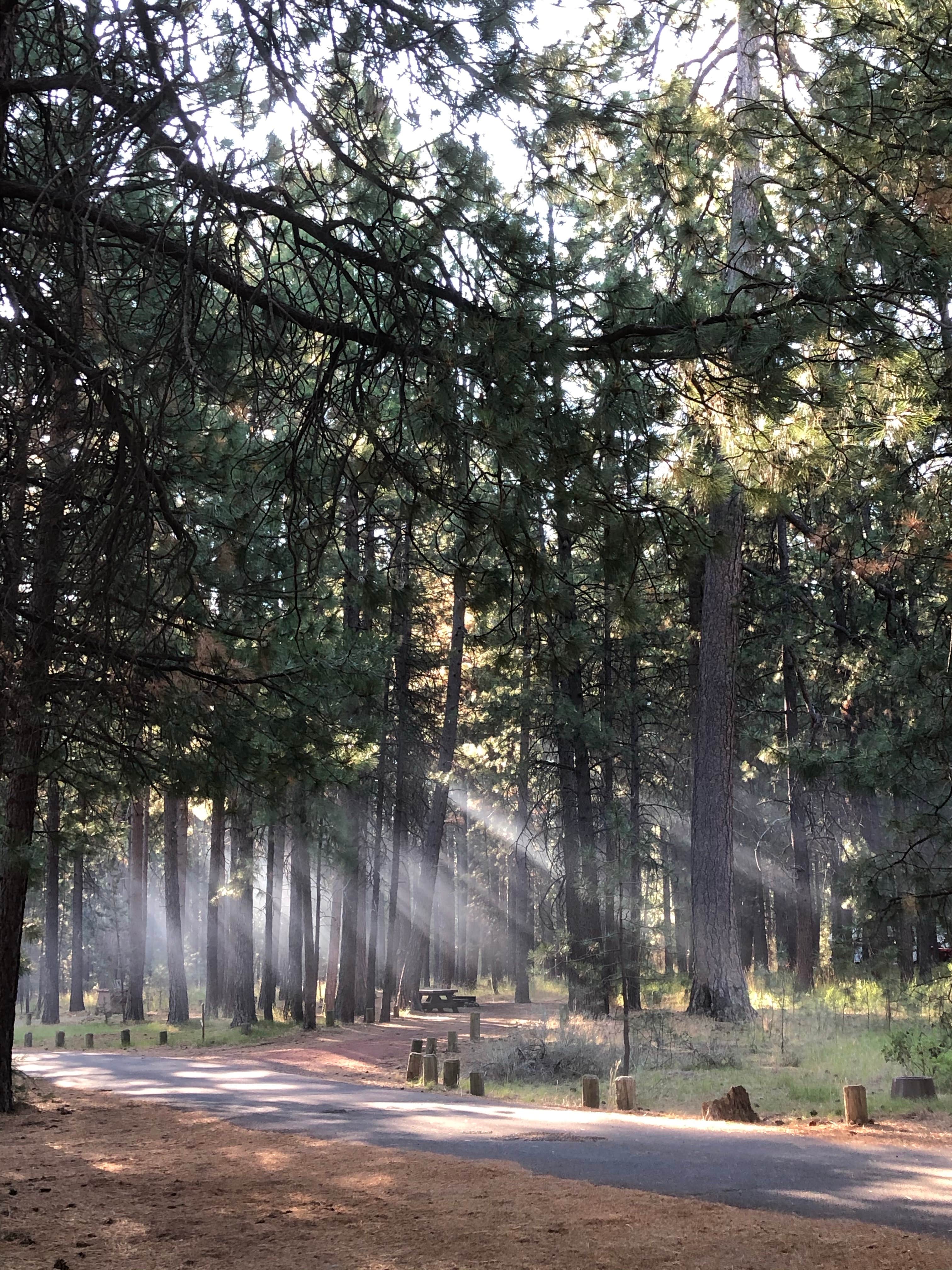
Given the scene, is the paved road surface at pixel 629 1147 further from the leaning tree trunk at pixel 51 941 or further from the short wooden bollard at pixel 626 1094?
the leaning tree trunk at pixel 51 941

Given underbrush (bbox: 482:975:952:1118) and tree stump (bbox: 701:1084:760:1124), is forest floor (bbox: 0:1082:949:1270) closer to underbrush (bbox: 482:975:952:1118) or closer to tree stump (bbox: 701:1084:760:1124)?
tree stump (bbox: 701:1084:760:1124)

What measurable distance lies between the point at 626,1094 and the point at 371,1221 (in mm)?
5887

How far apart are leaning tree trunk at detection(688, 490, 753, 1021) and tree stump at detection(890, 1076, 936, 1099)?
5592mm

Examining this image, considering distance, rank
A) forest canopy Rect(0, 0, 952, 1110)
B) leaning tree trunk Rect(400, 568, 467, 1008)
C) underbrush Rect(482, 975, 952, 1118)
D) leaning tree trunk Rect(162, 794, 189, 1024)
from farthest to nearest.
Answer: leaning tree trunk Rect(162, 794, 189, 1024)
leaning tree trunk Rect(400, 568, 467, 1008)
underbrush Rect(482, 975, 952, 1118)
forest canopy Rect(0, 0, 952, 1110)

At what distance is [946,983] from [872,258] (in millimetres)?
9004

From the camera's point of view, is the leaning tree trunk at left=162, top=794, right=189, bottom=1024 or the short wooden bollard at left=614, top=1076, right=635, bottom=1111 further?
the leaning tree trunk at left=162, top=794, right=189, bottom=1024

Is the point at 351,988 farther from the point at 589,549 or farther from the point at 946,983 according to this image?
the point at 589,549

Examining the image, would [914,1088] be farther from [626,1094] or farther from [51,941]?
[51,941]

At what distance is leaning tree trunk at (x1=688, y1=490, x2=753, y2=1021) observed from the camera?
16.8 metres

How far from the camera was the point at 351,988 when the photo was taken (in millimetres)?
27109

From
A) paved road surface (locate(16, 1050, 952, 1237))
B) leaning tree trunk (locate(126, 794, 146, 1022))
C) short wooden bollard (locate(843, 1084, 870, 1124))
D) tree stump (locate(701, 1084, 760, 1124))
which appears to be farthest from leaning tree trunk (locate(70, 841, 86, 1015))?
short wooden bollard (locate(843, 1084, 870, 1124))

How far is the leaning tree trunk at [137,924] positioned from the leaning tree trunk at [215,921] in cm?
200

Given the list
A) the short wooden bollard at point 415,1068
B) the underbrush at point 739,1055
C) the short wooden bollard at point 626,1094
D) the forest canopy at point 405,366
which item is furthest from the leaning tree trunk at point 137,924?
the short wooden bollard at point 626,1094

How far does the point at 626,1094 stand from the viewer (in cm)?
1160
